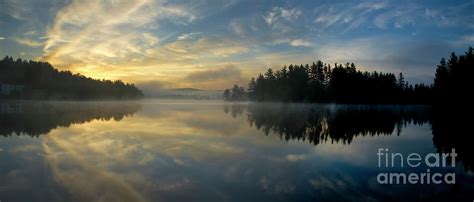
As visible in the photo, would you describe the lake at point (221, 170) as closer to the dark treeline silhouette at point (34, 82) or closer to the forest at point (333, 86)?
the forest at point (333, 86)

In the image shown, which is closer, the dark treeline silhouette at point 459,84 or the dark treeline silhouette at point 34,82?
the dark treeline silhouette at point 459,84

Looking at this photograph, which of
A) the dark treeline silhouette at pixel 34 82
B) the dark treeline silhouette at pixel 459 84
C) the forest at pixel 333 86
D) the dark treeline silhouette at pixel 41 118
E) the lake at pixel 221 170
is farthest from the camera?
the dark treeline silhouette at pixel 34 82

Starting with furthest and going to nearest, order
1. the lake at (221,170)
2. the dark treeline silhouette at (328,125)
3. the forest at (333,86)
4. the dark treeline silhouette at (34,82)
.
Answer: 1. the dark treeline silhouette at (34,82)
2. the forest at (333,86)
3. the dark treeline silhouette at (328,125)
4. the lake at (221,170)

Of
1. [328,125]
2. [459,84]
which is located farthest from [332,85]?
[328,125]

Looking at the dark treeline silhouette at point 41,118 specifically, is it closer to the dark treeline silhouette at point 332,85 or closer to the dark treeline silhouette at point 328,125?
the dark treeline silhouette at point 328,125

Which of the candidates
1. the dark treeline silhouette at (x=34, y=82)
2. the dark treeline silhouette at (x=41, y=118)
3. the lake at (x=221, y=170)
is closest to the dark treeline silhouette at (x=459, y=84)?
the lake at (x=221, y=170)

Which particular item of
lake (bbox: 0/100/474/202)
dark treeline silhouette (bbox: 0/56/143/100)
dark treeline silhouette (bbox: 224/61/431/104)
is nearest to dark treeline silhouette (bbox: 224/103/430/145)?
lake (bbox: 0/100/474/202)

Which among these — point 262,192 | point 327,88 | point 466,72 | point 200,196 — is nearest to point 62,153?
point 200,196

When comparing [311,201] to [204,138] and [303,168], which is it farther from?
[204,138]

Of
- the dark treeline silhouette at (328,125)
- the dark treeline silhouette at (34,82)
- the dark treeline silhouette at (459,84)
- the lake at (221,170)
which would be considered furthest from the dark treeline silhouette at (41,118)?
the dark treeline silhouette at (34,82)

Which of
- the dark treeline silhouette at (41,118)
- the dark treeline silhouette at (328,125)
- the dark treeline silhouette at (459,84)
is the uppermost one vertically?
the dark treeline silhouette at (459,84)

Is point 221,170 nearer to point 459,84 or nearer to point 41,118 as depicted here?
point 41,118

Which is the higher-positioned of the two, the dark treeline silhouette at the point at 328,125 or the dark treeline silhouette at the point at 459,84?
the dark treeline silhouette at the point at 459,84

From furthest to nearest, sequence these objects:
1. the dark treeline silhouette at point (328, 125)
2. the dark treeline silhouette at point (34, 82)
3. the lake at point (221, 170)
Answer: the dark treeline silhouette at point (34, 82), the dark treeline silhouette at point (328, 125), the lake at point (221, 170)
